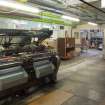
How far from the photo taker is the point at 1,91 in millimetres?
2902

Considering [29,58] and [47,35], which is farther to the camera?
[47,35]

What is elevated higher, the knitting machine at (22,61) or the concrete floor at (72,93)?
the knitting machine at (22,61)

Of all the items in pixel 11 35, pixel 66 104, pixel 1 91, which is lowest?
pixel 66 104

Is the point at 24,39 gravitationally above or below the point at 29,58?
above

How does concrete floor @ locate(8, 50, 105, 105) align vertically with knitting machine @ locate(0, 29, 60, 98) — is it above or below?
below

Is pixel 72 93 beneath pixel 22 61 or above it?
beneath

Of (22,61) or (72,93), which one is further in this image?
(72,93)

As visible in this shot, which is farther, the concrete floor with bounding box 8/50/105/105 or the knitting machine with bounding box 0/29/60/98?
the concrete floor with bounding box 8/50/105/105

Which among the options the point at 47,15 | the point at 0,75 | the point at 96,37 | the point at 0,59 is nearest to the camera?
the point at 0,75

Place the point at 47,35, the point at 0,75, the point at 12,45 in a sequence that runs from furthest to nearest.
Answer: the point at 47,35 < the point at 12,45 < the point at 0,75

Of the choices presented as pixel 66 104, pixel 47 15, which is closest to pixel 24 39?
pixel 66 104

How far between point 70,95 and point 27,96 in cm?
106

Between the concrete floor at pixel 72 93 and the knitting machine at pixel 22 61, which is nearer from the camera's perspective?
the knitting machine at pixel 22 61

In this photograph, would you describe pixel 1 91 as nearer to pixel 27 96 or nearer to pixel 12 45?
pixel 27 96
